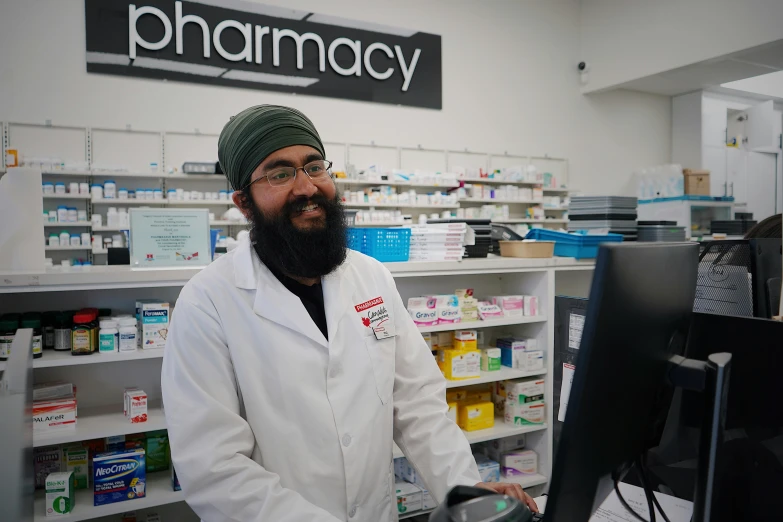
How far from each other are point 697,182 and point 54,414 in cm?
826

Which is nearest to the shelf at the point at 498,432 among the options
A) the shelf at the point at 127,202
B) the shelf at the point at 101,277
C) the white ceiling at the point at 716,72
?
the shelf at the point at 101,277

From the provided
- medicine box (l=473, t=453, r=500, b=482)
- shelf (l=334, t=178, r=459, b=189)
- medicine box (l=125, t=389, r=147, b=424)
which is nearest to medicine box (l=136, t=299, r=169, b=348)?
medicine box (l=125, t=389, r=147, b=424)

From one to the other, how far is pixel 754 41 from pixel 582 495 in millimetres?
7853

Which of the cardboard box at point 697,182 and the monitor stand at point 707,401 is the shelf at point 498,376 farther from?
the cardboard box at point 697,182

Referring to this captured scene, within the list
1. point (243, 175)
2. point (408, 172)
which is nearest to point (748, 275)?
point (243, 175)

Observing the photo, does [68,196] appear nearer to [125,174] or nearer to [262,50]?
[125,174]

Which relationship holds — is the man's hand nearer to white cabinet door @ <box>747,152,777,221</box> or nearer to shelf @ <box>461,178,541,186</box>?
shelf @ <box>461,178,541,186</box>

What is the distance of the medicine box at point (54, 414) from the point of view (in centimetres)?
212

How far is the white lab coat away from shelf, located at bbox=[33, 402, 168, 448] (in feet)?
3.11

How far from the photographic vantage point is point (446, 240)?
116 inches

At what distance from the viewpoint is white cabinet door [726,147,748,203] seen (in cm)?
880

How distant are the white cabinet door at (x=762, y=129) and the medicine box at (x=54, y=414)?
981 cm

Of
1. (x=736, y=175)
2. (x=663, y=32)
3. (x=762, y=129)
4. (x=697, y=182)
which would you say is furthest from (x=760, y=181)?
(x=663, y=32)

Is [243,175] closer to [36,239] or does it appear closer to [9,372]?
[9,372]
